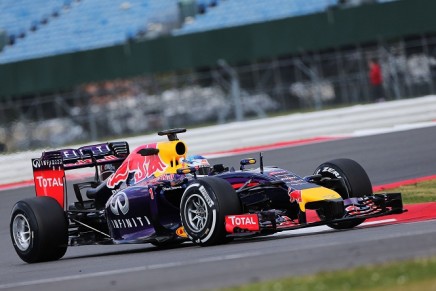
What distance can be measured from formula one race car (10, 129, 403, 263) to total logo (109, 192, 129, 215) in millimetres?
11

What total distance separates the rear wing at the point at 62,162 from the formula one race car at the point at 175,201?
0.04 feet

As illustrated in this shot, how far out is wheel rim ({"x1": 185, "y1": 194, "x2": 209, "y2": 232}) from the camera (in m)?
11.1

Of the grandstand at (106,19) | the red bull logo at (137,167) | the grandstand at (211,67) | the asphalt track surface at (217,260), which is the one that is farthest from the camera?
the grandstand at (106,19)

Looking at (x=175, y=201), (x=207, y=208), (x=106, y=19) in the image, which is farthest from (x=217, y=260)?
(x=106, y=19)

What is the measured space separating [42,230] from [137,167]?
1325 mm

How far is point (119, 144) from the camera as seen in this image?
1388 cm

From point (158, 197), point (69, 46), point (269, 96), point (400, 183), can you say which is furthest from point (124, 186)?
point (69, 46)

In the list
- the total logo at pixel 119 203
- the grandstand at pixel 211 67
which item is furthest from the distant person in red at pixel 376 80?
the total logo at pixel 119 203

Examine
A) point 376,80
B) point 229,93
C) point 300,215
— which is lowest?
point 300,215

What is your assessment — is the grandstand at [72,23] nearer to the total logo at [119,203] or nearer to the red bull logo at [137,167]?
the red bull logo at [137,167]

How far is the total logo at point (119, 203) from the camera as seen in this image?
1225 cm

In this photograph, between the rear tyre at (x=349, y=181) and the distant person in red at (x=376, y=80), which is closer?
the rear tyre at (x=349, y=181)

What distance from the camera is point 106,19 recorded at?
111 feet

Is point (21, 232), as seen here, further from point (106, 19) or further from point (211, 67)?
point (106, 19)
